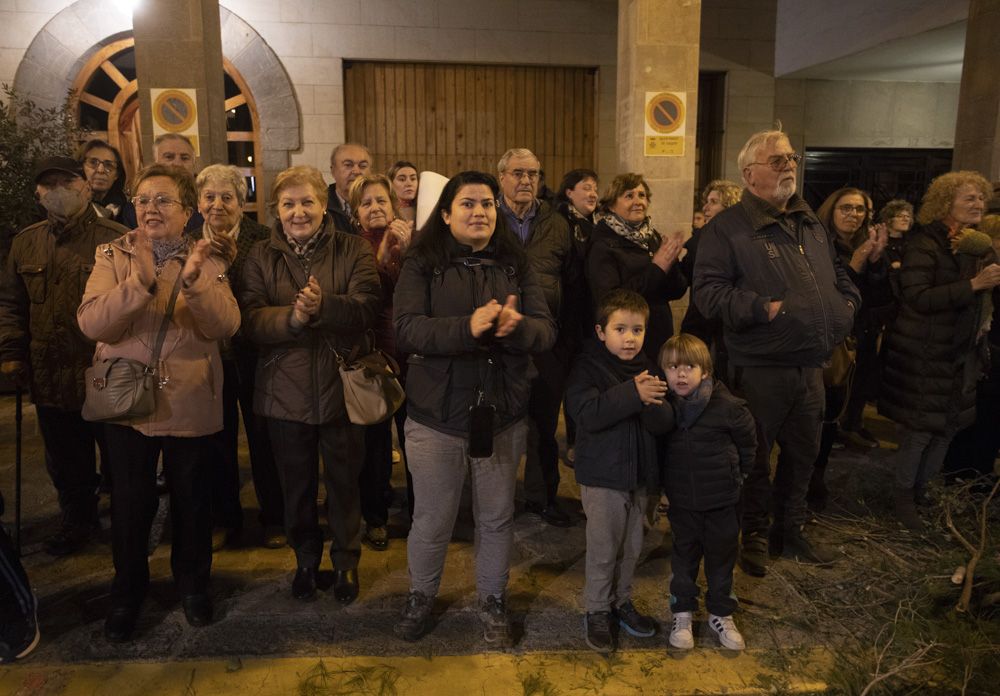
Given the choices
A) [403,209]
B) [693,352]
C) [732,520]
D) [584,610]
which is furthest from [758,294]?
[403,209]

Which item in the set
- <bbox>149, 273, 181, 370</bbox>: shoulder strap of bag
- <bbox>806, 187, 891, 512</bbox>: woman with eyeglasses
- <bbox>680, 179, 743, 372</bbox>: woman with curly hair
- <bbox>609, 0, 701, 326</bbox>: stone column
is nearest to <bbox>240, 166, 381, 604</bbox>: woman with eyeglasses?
<bbox>149, 273, 181, 370</bbox>: shoulder strap of bag

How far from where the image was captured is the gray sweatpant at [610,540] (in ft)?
10.3

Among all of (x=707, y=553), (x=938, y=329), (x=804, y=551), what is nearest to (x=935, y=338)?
(x=938, y=329)

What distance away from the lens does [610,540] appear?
10.3 ft

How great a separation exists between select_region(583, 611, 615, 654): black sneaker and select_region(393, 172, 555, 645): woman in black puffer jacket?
1.17ft

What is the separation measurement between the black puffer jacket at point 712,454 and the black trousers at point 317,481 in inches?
59.2

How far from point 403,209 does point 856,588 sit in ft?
10.7

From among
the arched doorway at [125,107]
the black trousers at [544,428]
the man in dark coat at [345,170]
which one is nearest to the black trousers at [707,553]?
the black trousers at [544,428]

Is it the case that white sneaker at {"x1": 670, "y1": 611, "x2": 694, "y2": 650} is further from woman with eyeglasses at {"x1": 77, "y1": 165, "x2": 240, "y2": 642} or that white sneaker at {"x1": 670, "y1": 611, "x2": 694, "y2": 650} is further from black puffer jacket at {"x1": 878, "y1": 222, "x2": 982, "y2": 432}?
woman with eyeglasses at {"x1": 77, "y1": 165, "x2": 240, "y2": 642}

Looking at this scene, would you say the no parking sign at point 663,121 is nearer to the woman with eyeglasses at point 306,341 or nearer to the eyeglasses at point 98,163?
the woman with eyeglasses at point 306,341

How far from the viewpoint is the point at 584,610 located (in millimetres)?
3391

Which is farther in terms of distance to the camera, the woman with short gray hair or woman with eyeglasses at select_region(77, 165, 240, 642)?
the woman with short gray hair

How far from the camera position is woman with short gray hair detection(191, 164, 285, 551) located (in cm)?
378

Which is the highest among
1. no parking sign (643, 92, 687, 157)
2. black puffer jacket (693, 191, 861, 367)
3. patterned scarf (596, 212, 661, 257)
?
no parking sign (643, 92, 687, 157)
